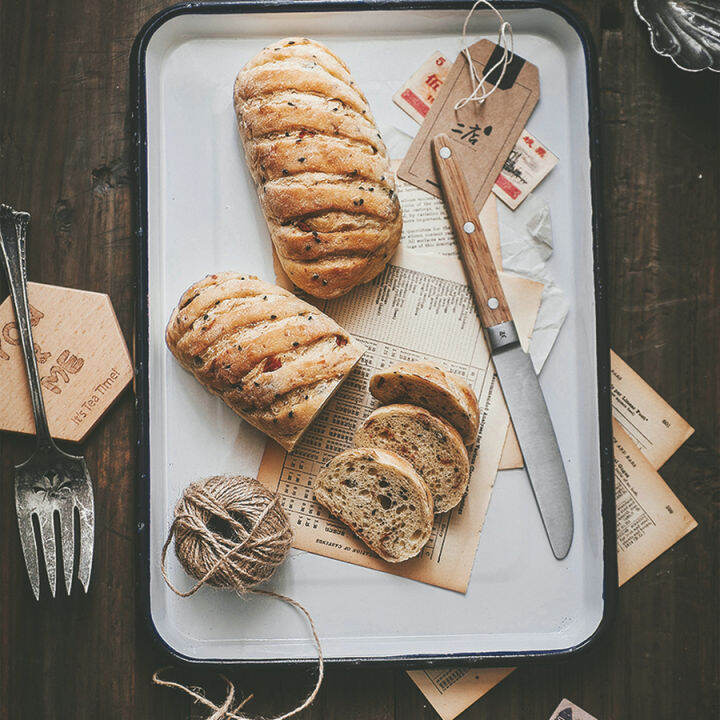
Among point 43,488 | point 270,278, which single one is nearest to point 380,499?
point 270,278

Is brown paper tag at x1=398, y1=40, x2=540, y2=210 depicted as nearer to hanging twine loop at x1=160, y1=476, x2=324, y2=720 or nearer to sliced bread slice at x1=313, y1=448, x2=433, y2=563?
sliced bread slice at x1=313, y1=448, x2=433, y2=563

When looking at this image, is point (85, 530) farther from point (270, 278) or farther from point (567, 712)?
point (567, 712)

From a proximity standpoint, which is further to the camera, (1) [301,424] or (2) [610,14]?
(2) [610,14]

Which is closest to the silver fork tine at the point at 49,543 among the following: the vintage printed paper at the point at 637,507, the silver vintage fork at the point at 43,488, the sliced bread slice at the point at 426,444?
the silver vintage fork at the point at 43,488

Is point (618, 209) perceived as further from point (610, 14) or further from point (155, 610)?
point (155, 610)

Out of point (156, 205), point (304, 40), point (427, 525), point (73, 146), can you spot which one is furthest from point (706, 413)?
point (73, 146)

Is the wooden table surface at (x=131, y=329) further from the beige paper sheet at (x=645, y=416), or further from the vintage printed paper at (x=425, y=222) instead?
the vintage printed paper at (x=425, y=222)

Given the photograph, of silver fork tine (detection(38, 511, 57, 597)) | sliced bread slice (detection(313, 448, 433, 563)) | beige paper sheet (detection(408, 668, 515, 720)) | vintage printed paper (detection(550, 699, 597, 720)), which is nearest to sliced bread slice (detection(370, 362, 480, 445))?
sliced bread slice (detection(313, 448, 433, 563))
